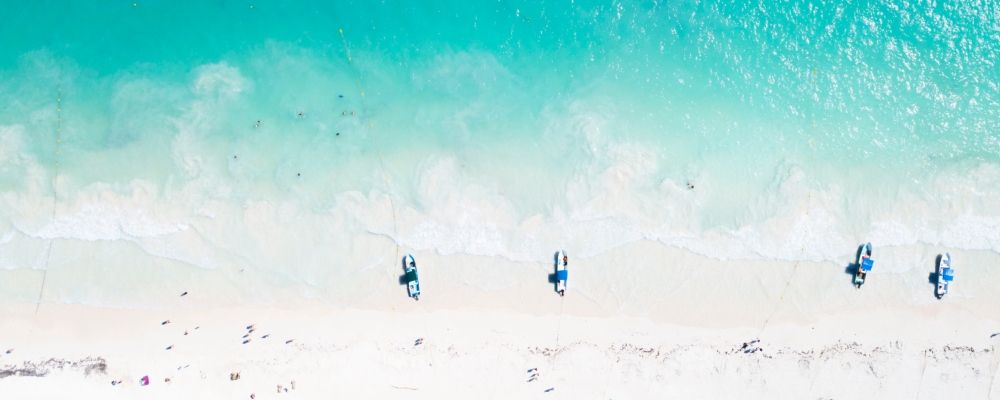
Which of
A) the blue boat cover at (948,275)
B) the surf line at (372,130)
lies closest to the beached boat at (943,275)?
the blue boat cover at (948,275)

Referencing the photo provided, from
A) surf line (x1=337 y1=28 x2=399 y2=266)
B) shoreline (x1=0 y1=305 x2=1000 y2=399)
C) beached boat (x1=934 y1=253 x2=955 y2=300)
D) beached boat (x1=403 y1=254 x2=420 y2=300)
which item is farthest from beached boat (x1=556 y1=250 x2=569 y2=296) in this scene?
beached boat (x1=934 y1=253 x2=955 y2=300)

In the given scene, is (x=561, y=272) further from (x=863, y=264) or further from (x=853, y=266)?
(x=863, y=264)

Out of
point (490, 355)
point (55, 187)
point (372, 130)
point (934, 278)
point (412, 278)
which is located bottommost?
point (490, 355)

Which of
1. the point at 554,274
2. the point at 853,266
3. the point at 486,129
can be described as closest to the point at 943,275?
the point at 853,266

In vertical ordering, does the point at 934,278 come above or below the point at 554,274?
above

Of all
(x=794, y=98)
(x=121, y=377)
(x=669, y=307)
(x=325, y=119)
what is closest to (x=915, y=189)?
(x=794, y=98)
